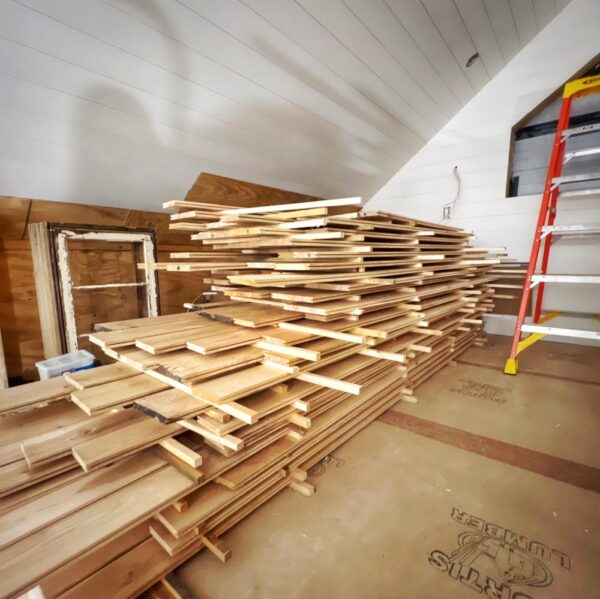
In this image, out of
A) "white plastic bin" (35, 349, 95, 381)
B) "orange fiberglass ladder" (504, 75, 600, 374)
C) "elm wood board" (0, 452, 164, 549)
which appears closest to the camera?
"elm wood board" (0, 452, 164, 549)

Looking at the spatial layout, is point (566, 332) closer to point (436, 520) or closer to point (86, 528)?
point (436, 520)

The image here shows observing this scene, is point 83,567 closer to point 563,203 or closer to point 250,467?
point 250,467

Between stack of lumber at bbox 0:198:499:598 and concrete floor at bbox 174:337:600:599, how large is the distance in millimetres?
108

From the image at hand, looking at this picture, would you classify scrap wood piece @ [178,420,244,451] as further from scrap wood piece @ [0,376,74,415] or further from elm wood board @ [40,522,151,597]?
scrap wood piece @ [0,376,74,415]

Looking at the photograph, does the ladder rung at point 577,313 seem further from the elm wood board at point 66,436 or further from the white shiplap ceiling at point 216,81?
the elm wood board at point 66,436

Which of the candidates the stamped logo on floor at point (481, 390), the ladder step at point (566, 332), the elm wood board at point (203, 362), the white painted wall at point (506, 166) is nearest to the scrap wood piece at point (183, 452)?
the elm wood board at point (203, 362)

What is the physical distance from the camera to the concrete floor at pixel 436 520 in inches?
38.3

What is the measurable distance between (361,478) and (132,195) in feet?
8.31

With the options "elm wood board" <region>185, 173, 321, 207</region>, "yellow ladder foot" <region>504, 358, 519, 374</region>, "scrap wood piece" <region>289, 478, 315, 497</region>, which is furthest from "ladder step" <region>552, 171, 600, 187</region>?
A: "scrap wood piece" <region>289, 478, 315, 497</region>

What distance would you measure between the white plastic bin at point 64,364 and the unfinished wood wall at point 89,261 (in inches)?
17.1

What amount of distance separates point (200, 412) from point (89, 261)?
1994 mm

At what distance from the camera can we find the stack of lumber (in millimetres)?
916

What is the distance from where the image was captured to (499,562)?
3.37ft

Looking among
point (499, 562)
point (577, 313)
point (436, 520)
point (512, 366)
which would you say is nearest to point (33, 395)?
point (436, 520)
